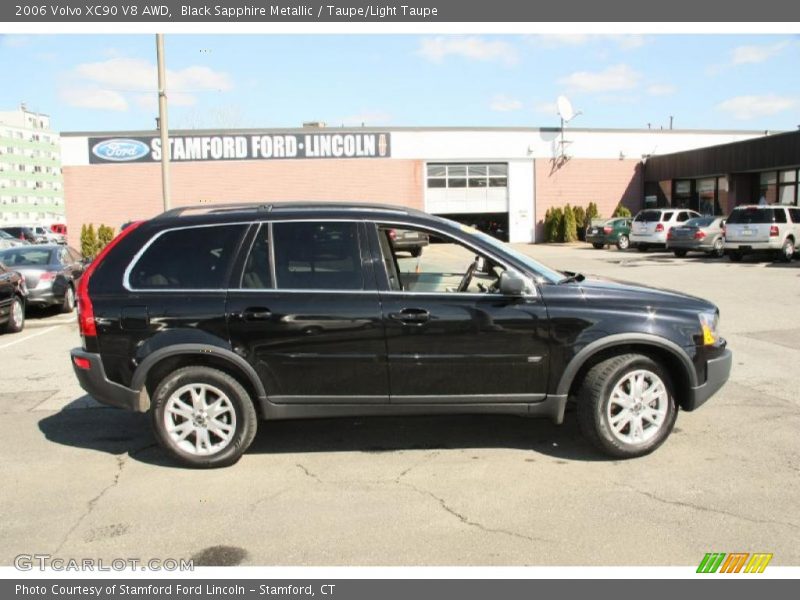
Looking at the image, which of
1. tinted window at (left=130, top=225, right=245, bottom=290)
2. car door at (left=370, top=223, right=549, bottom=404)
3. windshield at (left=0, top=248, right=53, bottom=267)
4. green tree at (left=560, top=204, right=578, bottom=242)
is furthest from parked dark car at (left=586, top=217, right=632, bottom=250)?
tinted window at (left=130, top=225, right=245, bottom=290)

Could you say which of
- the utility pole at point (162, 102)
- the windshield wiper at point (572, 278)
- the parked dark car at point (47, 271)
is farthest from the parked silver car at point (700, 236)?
the windshield wiper at point (572, 278)

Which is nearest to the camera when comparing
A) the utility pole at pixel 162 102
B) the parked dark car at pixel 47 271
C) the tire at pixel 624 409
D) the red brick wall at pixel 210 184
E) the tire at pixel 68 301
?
the tire at pixel 624 409

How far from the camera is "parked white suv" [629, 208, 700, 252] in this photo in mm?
27531

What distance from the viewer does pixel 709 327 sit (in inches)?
192

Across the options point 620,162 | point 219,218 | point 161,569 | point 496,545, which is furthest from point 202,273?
point 620,162

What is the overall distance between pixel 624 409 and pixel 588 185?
37694mm

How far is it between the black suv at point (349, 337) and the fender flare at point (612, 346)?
0.05 feet

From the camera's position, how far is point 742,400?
6266 mm

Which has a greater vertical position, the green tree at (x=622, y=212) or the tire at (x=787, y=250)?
the green tree at (x=622, y=212)

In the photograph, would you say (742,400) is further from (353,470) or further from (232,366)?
(232,366)

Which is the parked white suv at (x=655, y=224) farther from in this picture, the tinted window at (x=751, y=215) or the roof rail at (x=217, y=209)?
the roof rail at (x=217, y=209)

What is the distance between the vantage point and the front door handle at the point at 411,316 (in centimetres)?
468
